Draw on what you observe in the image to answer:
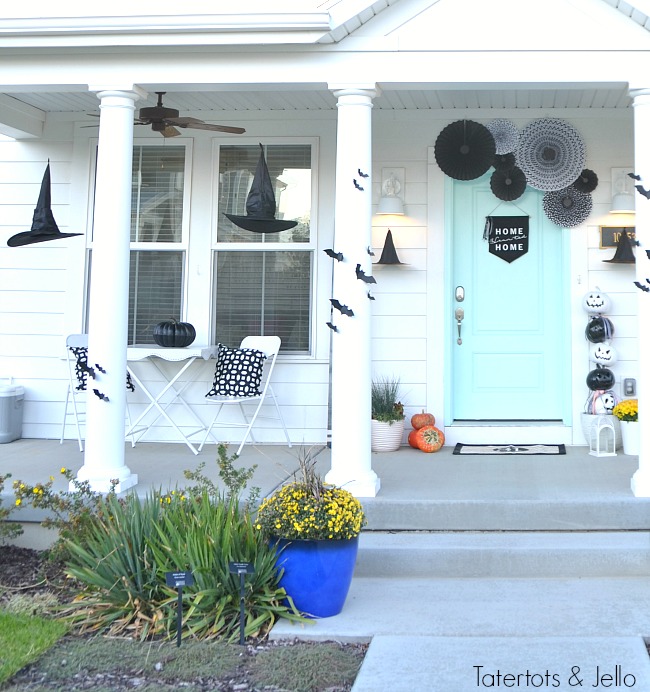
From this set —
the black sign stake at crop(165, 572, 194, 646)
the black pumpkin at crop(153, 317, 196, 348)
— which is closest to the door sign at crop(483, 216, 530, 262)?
the black pumpkin at crop(153, 317, 196, 348)

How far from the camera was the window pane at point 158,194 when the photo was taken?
6.50m

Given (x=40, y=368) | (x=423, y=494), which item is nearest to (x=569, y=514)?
(x=423, y=494)

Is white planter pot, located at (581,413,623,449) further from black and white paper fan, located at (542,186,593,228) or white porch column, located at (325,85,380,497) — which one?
white porch column, located at (325,85,380,497)

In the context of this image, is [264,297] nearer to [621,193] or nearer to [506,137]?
[506,137]

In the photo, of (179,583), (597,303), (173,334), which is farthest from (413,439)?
(179,583)

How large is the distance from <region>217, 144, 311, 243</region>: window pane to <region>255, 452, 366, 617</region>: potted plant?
125 inches

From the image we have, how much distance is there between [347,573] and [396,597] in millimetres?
376

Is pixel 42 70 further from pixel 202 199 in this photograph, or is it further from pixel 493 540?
pixel 493 540

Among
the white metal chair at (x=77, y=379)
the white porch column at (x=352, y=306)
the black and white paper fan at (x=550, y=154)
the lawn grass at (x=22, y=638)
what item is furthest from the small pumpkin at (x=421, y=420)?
the lawn grass at (x=22, y=638)

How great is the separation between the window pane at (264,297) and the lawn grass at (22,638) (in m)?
3.17

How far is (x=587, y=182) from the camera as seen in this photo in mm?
6094

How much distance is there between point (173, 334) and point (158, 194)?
1.23m

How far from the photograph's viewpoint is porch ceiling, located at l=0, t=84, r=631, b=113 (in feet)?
18.9

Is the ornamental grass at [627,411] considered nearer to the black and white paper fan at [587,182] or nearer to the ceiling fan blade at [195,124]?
the black and white paper fan at [587,182]
